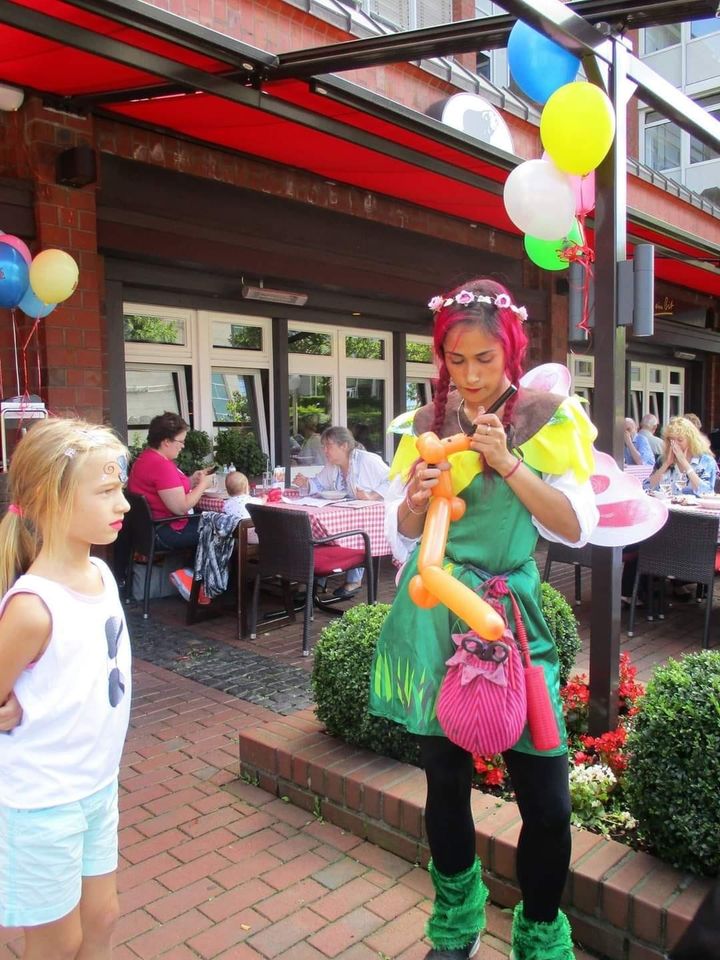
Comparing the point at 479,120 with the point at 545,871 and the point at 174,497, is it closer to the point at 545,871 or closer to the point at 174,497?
the point at 174,497

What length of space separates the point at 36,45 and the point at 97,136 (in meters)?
1.74

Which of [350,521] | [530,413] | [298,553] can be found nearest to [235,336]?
[350,521]

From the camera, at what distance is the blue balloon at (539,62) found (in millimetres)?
2803

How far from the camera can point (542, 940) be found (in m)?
1.87

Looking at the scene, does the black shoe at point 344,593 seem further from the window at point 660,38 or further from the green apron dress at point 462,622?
the window at point 660,38

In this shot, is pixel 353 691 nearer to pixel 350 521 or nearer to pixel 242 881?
pixel 242 881

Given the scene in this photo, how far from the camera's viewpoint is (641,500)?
2.31 meters

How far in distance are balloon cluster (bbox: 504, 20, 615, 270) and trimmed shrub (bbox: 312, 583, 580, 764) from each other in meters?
1.55

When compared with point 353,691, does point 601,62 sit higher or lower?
higher

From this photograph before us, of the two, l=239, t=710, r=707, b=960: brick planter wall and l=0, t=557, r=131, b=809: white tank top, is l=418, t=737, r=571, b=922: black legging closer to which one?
l=239, t=710, r=707, b=960: brick planter wall

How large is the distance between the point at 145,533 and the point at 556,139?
4.40 metres

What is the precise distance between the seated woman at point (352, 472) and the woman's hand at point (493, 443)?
165 inches

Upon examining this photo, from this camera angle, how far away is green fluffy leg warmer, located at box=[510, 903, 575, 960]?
1868 mm

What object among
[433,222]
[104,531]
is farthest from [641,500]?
[433,222]
